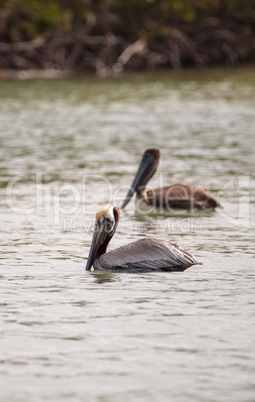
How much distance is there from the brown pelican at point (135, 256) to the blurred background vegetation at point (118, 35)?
76.5 ft

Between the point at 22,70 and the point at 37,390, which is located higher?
the point at 22,70

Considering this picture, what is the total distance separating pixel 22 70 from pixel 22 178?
19020 mm

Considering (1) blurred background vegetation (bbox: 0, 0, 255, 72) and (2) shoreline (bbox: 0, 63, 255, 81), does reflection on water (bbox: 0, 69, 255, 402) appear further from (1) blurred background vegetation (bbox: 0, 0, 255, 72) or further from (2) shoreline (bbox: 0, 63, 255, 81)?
(1) blurred background vegetation (bbox: 0, 0, 255, 72)

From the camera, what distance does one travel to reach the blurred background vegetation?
101 ft

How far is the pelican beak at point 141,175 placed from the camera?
986 cm

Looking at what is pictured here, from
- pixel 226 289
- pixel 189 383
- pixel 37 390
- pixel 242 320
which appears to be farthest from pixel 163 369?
pixel 226 289

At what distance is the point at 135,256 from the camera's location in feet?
22.2

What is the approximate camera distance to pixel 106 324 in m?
5.55

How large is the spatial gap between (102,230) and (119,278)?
1.44 ft

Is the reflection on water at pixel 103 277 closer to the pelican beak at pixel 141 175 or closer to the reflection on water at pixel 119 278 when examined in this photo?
the reflection on water at pixel 119 278

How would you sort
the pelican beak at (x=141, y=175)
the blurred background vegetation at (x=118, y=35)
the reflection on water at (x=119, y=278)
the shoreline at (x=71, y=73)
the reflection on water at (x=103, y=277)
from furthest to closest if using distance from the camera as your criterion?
the blurred background vegetation at (x=118, y=35), the shoreline at (x=71, y=73), the pelican beak at (x=141, y=175), the reflection on water at (x=103, y=277), the reflection on water at (x=119, y=278)

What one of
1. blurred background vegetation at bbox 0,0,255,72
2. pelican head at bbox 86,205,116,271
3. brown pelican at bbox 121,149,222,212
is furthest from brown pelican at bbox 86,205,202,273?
blurred background vegetation at bbox 0,0,255,72

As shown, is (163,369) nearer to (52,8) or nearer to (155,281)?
(155,281)

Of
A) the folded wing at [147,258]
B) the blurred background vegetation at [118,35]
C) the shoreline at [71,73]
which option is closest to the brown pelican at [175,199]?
the folded wing at [147,258]
